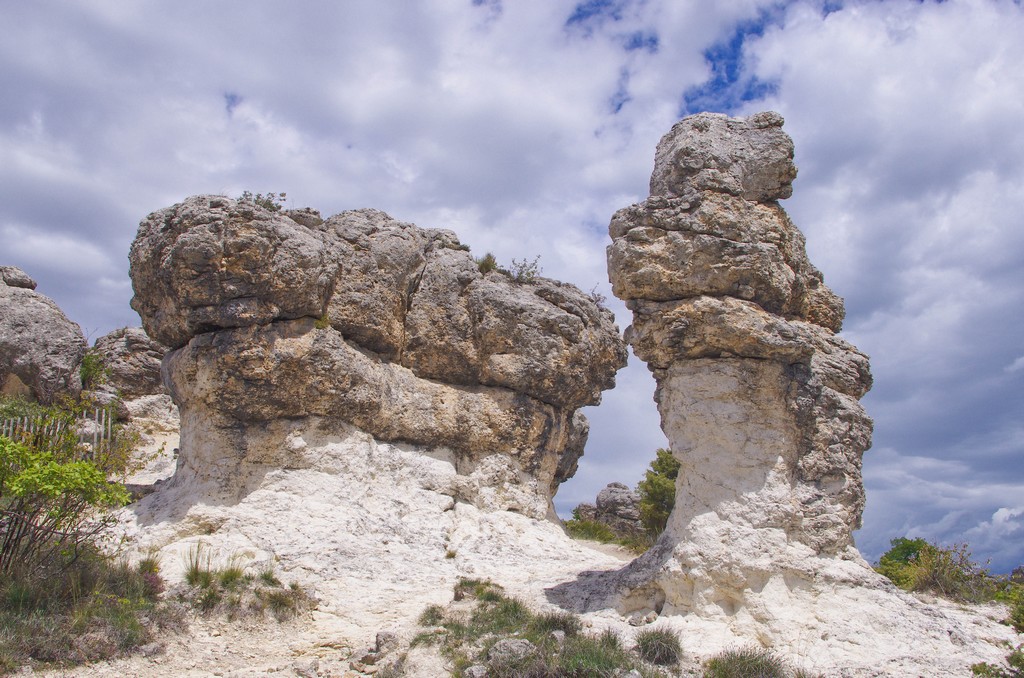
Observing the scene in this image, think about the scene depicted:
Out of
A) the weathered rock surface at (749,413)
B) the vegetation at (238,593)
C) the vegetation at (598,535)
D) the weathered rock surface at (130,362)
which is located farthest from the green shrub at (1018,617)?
the weathered rock surface at (130,362)

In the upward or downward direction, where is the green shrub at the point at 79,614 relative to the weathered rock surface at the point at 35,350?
downward

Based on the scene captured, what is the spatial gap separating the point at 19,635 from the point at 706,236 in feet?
28.7

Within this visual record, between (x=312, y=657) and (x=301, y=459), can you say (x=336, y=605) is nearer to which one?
(x=312, y=657)

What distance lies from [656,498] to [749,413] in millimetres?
12595

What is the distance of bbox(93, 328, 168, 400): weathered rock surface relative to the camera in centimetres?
1864

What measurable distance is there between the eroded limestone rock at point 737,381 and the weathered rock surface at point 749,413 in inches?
0.8

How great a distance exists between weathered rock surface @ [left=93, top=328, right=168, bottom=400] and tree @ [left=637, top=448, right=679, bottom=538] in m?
12.4

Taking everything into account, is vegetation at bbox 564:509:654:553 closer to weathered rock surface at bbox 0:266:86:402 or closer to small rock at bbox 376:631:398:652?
small rock at bbox 376:631:398:652

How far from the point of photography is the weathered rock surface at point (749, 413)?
29.3 feet

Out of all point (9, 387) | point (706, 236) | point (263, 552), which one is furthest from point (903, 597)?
point (9, 387)

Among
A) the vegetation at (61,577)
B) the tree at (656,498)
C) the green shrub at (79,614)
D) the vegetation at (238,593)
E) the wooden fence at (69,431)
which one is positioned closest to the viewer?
the green shrub at (79,614)

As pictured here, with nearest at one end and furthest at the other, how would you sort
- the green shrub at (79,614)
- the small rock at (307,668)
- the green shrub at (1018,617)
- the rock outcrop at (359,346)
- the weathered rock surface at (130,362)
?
the green shrub at (1018,617) → the green shrub at (79,614) → the small rock at (307,668) → the rock outcrop at (359,346) → the weathered rock surface at (130,362)

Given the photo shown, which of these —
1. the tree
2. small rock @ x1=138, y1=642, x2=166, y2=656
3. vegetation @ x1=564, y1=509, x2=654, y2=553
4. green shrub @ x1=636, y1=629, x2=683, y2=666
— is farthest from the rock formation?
small rock @ x1=138, y1=642, x2=166, y2=656

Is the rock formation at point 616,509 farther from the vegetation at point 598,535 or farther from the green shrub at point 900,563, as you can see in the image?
the green shrub at point 900,563
